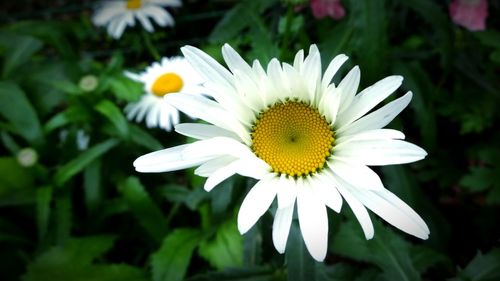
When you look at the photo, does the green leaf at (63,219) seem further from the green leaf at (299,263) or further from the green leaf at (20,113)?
the green leaf at (299,263)

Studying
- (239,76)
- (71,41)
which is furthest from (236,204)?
(71,41)

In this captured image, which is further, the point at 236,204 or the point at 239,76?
the point at 236,204

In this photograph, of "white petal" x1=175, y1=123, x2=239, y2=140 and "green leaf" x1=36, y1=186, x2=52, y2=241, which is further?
"green leaf" x1=36, y1=186, x2=52, y2=241

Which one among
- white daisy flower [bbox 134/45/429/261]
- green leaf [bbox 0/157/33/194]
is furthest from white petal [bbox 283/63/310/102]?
green leaf [bbox 0/157/33/194]

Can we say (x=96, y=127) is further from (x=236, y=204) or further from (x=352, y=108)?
(x=352, y=108)

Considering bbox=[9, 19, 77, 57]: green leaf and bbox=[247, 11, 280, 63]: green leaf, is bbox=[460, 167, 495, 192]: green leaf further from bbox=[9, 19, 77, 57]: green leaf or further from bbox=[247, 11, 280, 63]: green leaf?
bbox=[9, 19, 77, 57]: green leaf

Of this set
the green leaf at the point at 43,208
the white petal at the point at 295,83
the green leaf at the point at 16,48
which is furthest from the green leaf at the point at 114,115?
the white petal at the point at 295,83
